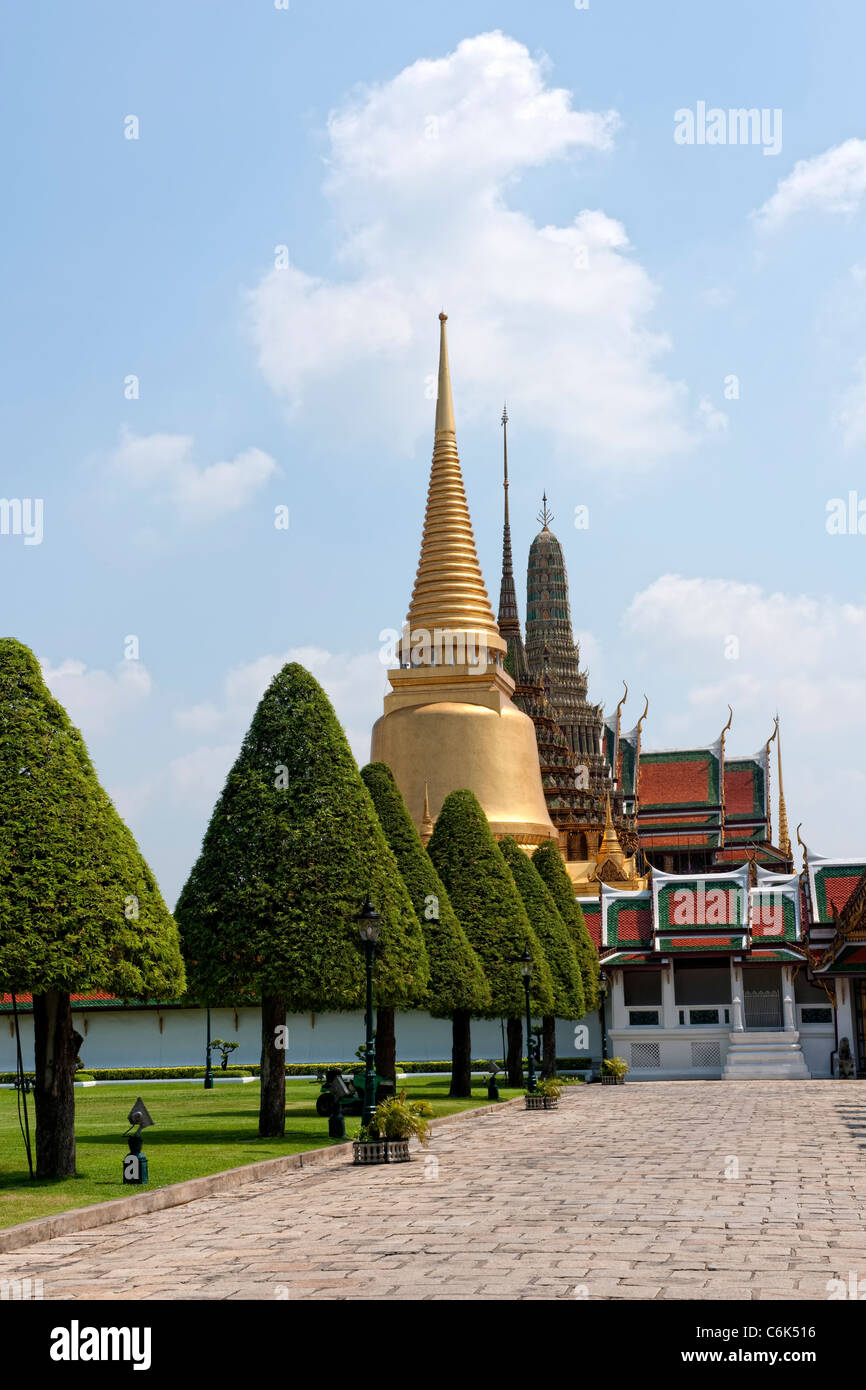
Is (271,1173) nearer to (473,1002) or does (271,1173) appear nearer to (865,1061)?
(473,1002)

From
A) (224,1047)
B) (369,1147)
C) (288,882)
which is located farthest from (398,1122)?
(224,1047)

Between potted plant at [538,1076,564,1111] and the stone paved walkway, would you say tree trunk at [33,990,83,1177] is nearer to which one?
the stone paved walkway

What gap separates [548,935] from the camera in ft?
147

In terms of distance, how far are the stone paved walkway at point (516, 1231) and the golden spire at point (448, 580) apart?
48.3 m

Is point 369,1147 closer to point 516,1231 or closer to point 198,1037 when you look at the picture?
point 516,1231

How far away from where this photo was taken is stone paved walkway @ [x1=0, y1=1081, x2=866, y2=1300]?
11.0 m

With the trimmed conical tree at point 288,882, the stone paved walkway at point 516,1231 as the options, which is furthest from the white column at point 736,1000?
the trimmed conical tree at point 288,882

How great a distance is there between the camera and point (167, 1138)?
1023 inches

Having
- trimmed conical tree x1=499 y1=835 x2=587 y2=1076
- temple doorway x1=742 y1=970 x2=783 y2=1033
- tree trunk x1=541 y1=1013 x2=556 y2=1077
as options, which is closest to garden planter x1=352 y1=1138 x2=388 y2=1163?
trimmed conical tree x1=499 y1=835 x2=587 y2=1076

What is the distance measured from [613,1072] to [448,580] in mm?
29399

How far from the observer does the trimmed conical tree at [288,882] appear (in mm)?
25344

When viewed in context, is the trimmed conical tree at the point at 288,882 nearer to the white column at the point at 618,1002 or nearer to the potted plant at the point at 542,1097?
the potted plant at the point at 542,1097

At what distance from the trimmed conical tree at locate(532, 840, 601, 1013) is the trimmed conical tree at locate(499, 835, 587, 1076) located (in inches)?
141
